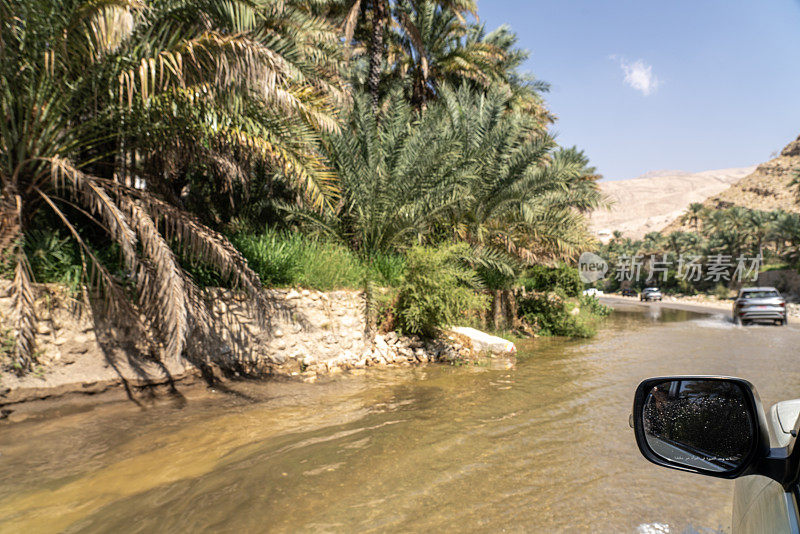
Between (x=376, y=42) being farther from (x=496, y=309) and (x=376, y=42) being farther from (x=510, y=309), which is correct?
(x=510, y=309)

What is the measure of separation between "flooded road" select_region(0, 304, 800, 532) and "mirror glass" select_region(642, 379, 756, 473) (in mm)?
2159

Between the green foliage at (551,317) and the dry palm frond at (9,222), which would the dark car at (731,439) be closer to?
the dry palm frond at (9,222)

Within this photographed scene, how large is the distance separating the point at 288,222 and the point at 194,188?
2316 mm

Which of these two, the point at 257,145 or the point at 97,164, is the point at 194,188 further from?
the point at 257,145

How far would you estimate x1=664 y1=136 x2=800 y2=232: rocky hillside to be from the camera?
76250 millimetres

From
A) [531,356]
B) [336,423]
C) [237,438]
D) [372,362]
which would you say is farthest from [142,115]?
[531,356]

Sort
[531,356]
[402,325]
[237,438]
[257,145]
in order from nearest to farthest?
1. [237,438]
2. [257,145]
3. [402,325]
4. [531,356]

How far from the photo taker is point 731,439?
1.32 meters

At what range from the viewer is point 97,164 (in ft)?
23.2

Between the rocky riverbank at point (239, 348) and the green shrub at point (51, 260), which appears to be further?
the green shrub at point (51, 260)

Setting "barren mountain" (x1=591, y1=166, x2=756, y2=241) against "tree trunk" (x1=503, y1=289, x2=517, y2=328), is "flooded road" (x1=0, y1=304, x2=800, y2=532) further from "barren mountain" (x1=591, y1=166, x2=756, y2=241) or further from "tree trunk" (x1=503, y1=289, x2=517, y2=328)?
"barren mountain" (x1=591, y1=166, x2=756, y2=241)

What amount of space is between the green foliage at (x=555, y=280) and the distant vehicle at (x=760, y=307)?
800 centimetres

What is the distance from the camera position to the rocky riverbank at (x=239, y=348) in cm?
578

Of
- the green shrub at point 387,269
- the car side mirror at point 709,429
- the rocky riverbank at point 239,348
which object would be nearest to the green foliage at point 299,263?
the rocky riverbank at point 239,348
